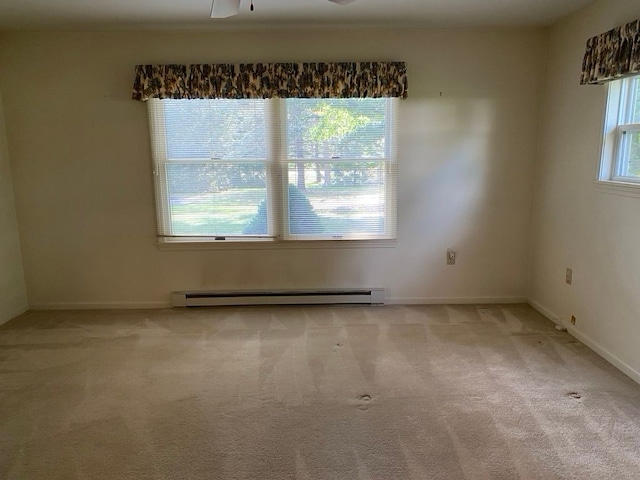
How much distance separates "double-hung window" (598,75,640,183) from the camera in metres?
2.70

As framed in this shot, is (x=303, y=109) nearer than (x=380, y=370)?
No

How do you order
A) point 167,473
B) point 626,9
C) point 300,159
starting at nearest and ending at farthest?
point 167,473 < point 626,9 < point 300,159

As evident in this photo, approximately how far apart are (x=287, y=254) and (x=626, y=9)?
2.93 metres

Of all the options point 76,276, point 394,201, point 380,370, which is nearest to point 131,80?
point 76,276

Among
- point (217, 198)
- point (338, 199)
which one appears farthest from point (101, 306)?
point (338, 199)

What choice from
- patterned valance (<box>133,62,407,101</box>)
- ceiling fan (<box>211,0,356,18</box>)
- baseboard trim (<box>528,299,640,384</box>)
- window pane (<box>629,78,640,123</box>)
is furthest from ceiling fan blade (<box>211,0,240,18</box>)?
baseboard trim (<box>528,299,640,384</box>)

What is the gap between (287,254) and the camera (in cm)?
388

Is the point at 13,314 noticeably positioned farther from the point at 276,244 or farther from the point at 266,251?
the point at 276,244

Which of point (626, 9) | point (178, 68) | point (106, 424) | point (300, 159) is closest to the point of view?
point (106, 424)

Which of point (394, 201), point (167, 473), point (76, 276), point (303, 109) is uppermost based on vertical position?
point (303, 109)

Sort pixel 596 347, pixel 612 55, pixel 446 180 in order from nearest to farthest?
pixel 612 55 < pixel 596 347 < pixel 446 180

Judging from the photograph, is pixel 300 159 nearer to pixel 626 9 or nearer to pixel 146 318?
pixel 146 318

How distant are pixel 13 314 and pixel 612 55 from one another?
4904 mm

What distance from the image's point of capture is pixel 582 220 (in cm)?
312
